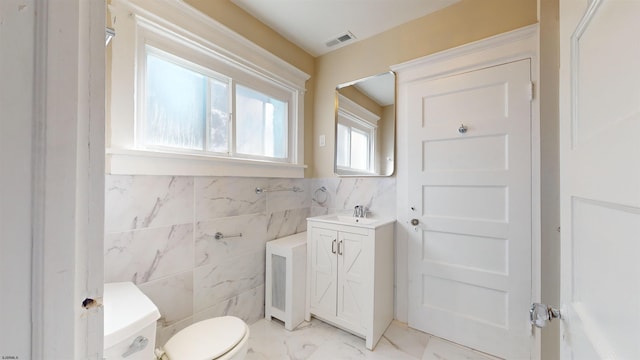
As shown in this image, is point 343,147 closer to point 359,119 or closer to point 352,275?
point 359,119

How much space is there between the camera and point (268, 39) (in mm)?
2107

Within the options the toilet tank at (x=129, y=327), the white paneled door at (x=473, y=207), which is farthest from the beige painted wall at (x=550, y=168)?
the toilet tank at (x=129, y=327)

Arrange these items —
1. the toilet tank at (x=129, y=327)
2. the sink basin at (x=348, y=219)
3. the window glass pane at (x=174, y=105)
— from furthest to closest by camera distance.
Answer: the sink basin at (x=348, y=219) < the window glass pane at (x=174, y=105) < the toilet tank at (x=129, y=327)

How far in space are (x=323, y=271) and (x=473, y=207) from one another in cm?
123

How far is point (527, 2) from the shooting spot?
5.07 ft

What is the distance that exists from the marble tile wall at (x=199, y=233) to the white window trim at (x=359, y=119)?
0.11 m

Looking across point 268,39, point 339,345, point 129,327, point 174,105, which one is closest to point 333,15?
point 268,39

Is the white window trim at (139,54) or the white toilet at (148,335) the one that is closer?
the white toilet at (148,335)

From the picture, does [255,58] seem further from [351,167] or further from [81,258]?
[81,258]

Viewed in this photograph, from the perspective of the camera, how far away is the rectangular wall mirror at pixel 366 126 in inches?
82.6

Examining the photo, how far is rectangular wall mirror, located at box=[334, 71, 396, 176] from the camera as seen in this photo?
210 centimetres
